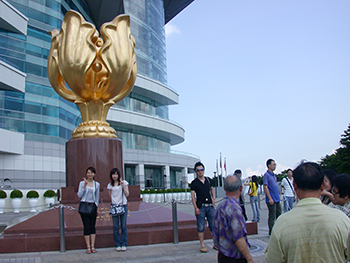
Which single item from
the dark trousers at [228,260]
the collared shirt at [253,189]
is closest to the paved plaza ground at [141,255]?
the dark trousers at [228,260]

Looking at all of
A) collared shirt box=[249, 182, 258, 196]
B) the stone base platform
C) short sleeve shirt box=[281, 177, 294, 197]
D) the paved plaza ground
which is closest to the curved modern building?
the stone base platform

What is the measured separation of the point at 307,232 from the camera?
1.97m

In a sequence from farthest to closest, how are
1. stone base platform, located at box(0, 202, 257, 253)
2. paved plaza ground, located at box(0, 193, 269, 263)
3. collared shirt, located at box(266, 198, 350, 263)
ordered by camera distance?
stone base platform, located at box(0, 202, 257, 253) < paved plaza ground, located at box(0, 193, 269, 263) < collared shirt, located at box(266, 198, 350, 263)

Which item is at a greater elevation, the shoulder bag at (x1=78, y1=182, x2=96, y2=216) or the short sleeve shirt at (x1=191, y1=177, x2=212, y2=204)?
the short sleeve shirt at (x1=191, y1=177, x2=212, y2=204)

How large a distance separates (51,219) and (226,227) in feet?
17.2

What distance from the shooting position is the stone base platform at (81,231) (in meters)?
5.91

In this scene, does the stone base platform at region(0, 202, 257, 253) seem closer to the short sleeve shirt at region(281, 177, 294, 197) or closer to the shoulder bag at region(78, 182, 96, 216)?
the shoulder bag at region(78, 182, 96, 216)

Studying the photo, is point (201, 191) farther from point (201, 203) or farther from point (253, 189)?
point (253, 189)

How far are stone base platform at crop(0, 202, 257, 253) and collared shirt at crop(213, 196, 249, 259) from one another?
3614mm

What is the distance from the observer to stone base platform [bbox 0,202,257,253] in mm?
5906

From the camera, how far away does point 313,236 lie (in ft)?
6.42

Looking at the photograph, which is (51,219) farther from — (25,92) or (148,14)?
(148,14)

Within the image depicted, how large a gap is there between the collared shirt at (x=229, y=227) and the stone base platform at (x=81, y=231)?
142 inches

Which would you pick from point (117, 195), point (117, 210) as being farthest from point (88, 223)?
point (117, 195)
